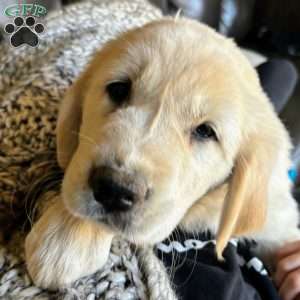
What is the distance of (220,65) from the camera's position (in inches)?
38.9

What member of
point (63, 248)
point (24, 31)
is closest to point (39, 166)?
point (63, 248)

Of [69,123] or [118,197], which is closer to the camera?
[118,197]

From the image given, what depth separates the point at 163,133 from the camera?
93 cm

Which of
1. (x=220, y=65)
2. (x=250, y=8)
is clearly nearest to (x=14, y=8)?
(x=220, y=65)

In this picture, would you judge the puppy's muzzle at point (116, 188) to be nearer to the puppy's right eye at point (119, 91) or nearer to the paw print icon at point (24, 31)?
the puppy's right eye at point (119, 91)

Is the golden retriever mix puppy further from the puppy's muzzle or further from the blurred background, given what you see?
the blurred background

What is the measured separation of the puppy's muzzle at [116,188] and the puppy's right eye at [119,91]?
24 cm

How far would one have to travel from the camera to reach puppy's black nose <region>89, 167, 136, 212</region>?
78 cm

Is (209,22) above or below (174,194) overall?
below

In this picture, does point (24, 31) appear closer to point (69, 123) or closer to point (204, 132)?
point (69, 123)

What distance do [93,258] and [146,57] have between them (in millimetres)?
393

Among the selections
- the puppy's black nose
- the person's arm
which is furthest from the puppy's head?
the person's arm

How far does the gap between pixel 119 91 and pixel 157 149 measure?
0.18 m

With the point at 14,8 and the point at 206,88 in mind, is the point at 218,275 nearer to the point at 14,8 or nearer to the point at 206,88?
the point at 206,88
